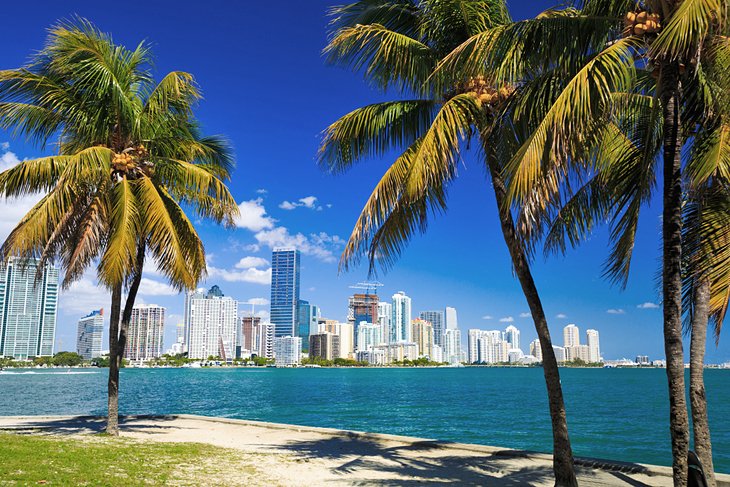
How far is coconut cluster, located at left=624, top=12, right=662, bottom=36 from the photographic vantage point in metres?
5.65

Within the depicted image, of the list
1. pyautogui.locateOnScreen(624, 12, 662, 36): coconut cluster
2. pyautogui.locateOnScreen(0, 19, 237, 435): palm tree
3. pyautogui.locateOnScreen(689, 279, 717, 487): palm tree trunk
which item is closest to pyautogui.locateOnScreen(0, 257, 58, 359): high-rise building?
pyautogui.locateOnScreen(0, 19, 237, 435): palm tree

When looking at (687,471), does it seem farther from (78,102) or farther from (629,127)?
(78,102)

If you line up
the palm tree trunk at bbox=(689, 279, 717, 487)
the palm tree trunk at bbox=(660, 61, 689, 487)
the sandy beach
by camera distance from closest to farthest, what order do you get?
the palm tree trunk at bbox=(660, 61, 689, 487)
the palm tree trunk at bbox=(689, 279, 717, 487)
the sandy beach

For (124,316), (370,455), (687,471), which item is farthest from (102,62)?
(687,471)

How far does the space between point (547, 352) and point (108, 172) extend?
28.3ft

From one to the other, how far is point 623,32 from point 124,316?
1199 centimetres

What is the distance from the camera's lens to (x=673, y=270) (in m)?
5.99

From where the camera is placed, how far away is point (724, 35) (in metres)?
5.77

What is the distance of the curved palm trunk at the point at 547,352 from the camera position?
7648 millimetres

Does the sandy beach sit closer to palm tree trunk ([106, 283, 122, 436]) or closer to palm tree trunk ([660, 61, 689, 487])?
palm tree trunk ([106, 283, 122, 436])

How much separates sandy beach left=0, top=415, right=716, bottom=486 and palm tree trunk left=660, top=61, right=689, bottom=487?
3.28 meters

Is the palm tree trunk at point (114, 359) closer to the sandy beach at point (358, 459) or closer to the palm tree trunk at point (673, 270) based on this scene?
the sandy beach at point (358, 459)

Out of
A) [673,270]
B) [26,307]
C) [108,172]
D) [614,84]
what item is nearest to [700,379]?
[673,270]

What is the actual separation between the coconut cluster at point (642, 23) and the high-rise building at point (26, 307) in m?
11.3
